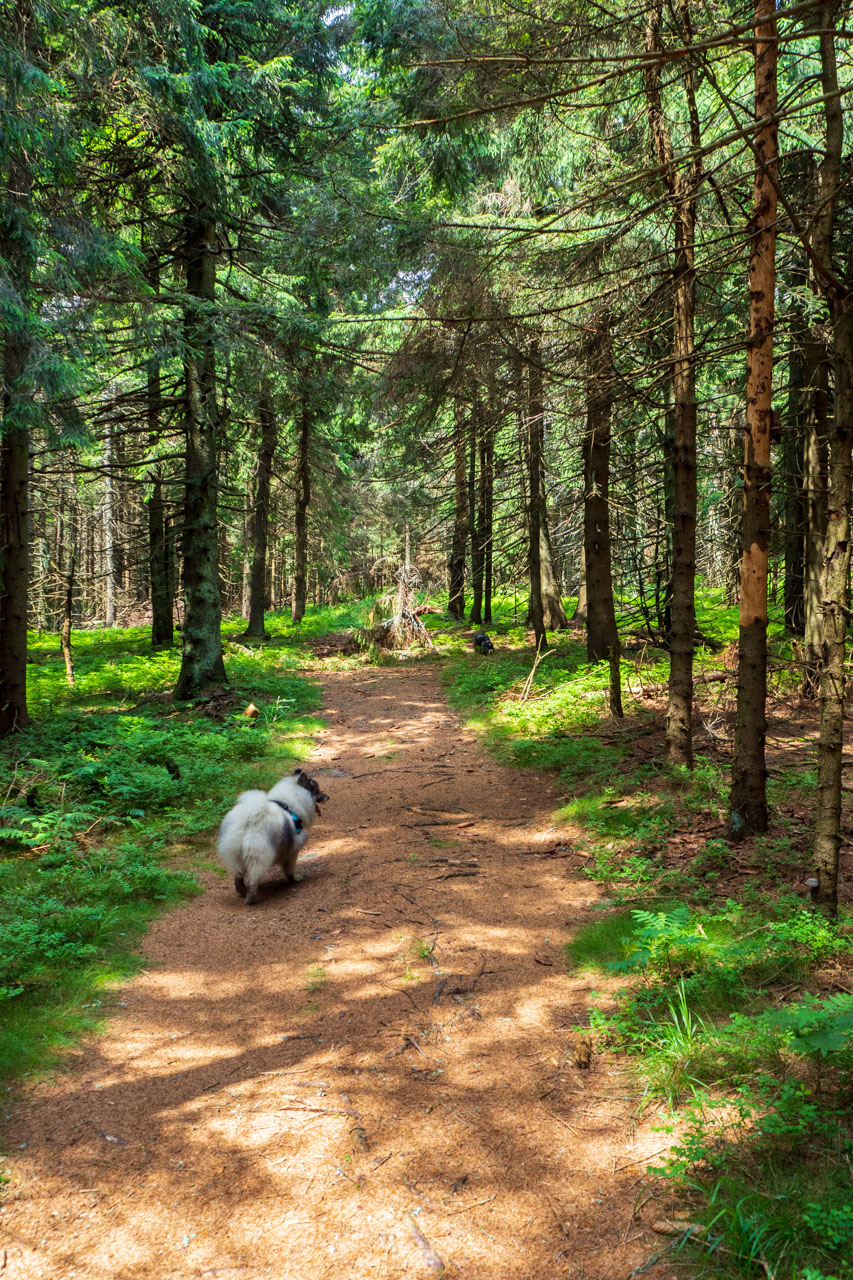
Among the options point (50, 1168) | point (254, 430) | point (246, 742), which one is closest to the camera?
point (50, 1168)

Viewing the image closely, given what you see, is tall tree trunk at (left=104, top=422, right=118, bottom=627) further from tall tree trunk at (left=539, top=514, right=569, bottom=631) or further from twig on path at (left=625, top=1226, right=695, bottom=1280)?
twig on path at (left=625, top=1226, right=695, bottom=1280)

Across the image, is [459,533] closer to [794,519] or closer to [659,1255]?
[794,519]

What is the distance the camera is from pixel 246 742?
34.0 feet

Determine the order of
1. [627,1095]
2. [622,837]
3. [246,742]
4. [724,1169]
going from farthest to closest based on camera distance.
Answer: [246,742]
[622,837]
[627,1095]
[724,1169]

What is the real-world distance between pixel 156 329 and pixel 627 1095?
9.96m

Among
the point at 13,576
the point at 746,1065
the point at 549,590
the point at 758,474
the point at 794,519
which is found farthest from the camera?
the point at 549,590

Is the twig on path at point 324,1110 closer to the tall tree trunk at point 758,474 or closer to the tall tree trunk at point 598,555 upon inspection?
the tall tree trunk at point 758,474

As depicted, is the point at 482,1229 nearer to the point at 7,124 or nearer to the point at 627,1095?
the point at 627,1095

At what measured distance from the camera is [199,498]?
12.4 m

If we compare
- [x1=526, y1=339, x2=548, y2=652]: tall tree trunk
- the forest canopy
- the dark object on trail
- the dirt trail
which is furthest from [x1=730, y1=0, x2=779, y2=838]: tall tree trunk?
the dark object on trail

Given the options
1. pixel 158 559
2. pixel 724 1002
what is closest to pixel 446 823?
pixel 724 1002


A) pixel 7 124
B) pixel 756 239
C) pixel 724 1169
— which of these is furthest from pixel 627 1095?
pixel 7 124

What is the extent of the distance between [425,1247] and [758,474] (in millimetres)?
5250

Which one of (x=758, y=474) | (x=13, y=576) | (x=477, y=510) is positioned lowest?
(x=13, y=576)
